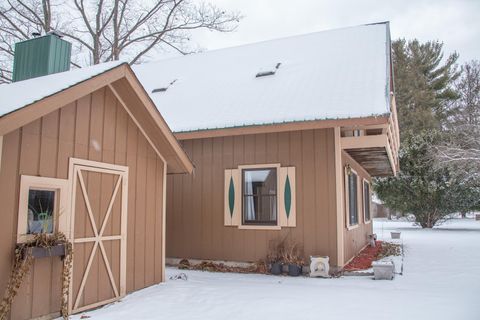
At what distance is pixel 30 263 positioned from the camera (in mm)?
4598

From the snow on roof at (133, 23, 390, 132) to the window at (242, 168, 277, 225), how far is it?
1.11 metres

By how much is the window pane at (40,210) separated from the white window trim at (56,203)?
5 centimetres

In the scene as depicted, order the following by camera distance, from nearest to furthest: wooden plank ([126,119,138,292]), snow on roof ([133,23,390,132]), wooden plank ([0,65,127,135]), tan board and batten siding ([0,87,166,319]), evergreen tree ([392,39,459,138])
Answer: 1. wooden plank ([0,65,127,135])
2. tan board and batten siding ([0,87,166,319])
3. wooden plank ([126,119,138,292])
4. snow on roof ([133,23,390,132])
5. evergreen tree ([392,39,459,138])

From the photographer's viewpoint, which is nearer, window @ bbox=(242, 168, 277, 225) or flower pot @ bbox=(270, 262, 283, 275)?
flower pot @ bbox=(270, 262, 283, 275)

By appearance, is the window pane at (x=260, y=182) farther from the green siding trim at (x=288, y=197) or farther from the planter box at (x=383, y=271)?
the planter box at (x=383, y=271)

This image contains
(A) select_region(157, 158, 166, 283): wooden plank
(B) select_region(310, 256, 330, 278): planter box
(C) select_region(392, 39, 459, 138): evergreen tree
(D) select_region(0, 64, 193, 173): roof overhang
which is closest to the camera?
(D) select_region(0, 64, 193, 173): roof overhang

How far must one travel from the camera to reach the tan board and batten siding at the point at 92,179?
15.1 feet

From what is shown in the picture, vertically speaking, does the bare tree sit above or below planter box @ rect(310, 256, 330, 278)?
above

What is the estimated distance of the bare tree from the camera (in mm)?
19297

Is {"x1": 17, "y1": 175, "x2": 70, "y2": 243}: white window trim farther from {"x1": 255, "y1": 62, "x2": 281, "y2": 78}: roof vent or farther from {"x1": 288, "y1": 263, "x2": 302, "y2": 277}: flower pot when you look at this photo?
{"x1": 255, "y1": 62, "x2": 281, "y2": 78}: roof vent

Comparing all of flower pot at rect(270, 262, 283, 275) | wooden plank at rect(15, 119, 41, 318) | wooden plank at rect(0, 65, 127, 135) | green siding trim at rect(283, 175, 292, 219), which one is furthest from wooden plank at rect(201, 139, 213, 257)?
wooden plank at rect(15, 119, 41, 318)

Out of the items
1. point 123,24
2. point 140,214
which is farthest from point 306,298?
point 123,24

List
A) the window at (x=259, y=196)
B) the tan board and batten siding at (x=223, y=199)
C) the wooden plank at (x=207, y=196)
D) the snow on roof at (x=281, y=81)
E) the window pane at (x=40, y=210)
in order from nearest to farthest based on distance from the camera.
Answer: the window pane at (x=40, y=210) → the tan board and batten siding at (x=223, y=199) → the snow on roof at (x=281, y=81) → the window at (x=259, y=196) → the wooden plank at (x=207, y=196)

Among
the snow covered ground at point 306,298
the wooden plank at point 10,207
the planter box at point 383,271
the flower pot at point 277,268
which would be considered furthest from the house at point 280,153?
the wooden plank at point 10,207
